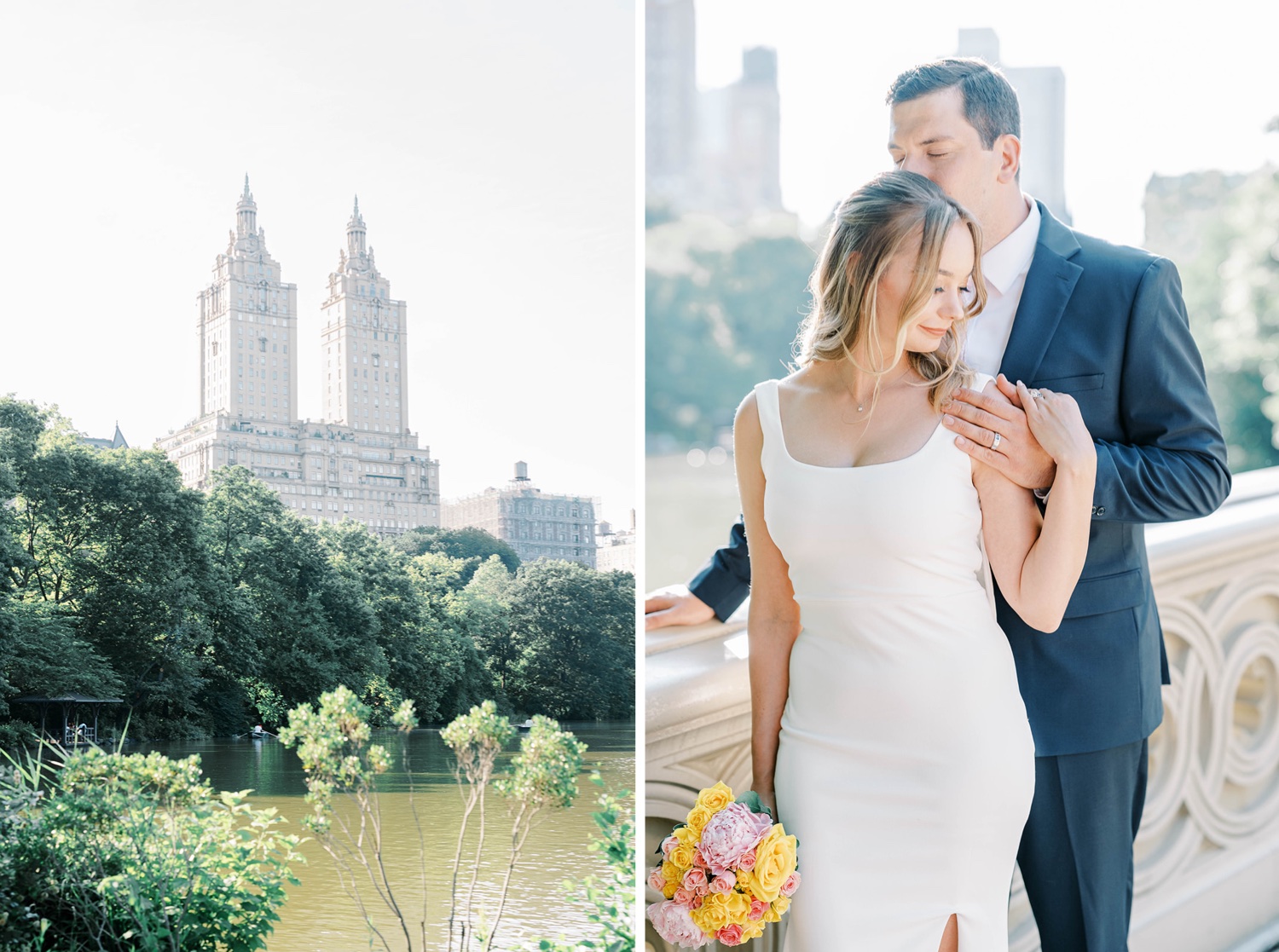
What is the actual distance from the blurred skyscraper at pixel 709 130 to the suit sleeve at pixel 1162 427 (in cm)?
1436

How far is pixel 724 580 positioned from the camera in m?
1.75

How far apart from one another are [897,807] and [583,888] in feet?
3.87

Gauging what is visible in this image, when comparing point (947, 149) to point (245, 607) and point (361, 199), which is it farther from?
point (245, 607)

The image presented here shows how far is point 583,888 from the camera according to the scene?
2314 mm

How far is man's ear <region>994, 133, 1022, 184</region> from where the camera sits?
1507 mm

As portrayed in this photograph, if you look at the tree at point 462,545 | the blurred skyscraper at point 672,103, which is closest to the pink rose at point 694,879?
the tree at point 462,545

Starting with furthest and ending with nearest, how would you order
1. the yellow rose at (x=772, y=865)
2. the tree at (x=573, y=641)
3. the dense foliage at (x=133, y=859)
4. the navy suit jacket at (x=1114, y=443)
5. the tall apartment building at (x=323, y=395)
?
the tree at (x=573, y=641) < the tall apartment building at (x=323, y=395) < the dense foliage at (x=133, y=859) < the navy suit jacket at (x=1114, y=443) < the yellow rose at (x=772, y=865)

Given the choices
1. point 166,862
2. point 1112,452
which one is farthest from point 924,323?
point 166,862

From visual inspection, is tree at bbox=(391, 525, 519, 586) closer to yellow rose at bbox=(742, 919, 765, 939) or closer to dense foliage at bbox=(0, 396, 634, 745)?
dense foliage at bbox=(0, 396, 634, 745)

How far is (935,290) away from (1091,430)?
0.31 metres

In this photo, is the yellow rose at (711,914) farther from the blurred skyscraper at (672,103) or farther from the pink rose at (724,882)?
the blurred skyscraper at (672,103)

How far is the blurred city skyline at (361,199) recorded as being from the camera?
79.0 inches

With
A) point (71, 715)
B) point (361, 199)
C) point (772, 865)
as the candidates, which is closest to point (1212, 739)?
point (772, 865)

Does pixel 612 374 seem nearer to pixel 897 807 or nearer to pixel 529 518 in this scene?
pixel 529 518
